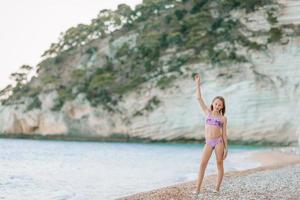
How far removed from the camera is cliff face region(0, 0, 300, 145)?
48.2m

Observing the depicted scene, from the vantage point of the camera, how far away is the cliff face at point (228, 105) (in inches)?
1896

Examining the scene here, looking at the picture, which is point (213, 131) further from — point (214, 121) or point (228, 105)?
point (228, 105)

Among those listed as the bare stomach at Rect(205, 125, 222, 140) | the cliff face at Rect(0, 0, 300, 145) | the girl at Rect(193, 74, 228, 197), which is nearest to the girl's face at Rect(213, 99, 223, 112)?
the girl at Rect(193, 74, 228, 197)

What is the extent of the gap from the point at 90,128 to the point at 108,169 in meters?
34.0

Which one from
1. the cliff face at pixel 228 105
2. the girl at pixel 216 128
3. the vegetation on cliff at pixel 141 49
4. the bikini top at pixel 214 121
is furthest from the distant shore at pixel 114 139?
the bikini top at pixel 214 121

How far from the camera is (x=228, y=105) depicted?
161 ft

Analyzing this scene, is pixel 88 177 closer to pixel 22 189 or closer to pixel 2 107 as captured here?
pixel 22 189

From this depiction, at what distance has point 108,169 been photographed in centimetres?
2202

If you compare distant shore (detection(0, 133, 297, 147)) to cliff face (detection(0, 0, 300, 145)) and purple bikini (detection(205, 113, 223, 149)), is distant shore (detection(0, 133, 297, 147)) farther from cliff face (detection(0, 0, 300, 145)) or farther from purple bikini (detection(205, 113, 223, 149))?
purple bikini (detection(205, 113, 223, 149))

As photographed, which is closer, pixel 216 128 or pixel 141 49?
pixel 216 128

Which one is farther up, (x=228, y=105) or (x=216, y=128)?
(x=228, y=105)

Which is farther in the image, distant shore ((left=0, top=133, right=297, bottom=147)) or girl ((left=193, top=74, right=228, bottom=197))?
distant shore ((left=0, top=133, right=297, bottom=147))

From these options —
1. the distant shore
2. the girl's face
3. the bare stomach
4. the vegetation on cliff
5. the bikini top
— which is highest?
the vegetation on cliff

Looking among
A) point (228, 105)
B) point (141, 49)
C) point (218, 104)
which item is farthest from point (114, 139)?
point (218, 104)
